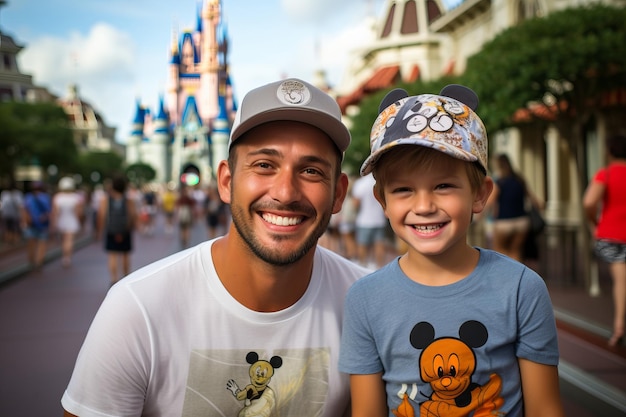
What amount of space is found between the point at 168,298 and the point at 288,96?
2.57 ft

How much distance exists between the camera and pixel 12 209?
1903 centimetres

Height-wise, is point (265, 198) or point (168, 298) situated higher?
point (265, 198)

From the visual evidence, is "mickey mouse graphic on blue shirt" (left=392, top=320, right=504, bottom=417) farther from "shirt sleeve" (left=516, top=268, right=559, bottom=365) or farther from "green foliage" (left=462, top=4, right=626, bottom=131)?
"green foliage" (left=462, top=4, right=626, bottom=131)

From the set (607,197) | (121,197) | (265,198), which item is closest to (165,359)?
(265,198)

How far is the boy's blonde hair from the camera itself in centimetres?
196

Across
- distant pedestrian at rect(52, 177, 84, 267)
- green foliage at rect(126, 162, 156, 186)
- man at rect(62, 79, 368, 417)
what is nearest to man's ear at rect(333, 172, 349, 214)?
man at rect(62, 79, 368, 417)

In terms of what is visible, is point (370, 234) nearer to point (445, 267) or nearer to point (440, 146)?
point (445, 267)

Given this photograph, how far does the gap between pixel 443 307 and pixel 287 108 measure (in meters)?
0.81

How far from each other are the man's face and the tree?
8634 mm

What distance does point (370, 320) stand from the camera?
79.7 inches

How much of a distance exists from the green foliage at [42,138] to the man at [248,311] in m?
36.0

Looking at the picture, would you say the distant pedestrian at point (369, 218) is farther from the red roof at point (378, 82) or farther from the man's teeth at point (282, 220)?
the red roof at point (378, 82)

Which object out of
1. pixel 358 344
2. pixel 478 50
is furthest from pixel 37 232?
pixel 478 50

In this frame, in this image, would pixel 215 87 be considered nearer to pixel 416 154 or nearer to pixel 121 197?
pixel 121 197
